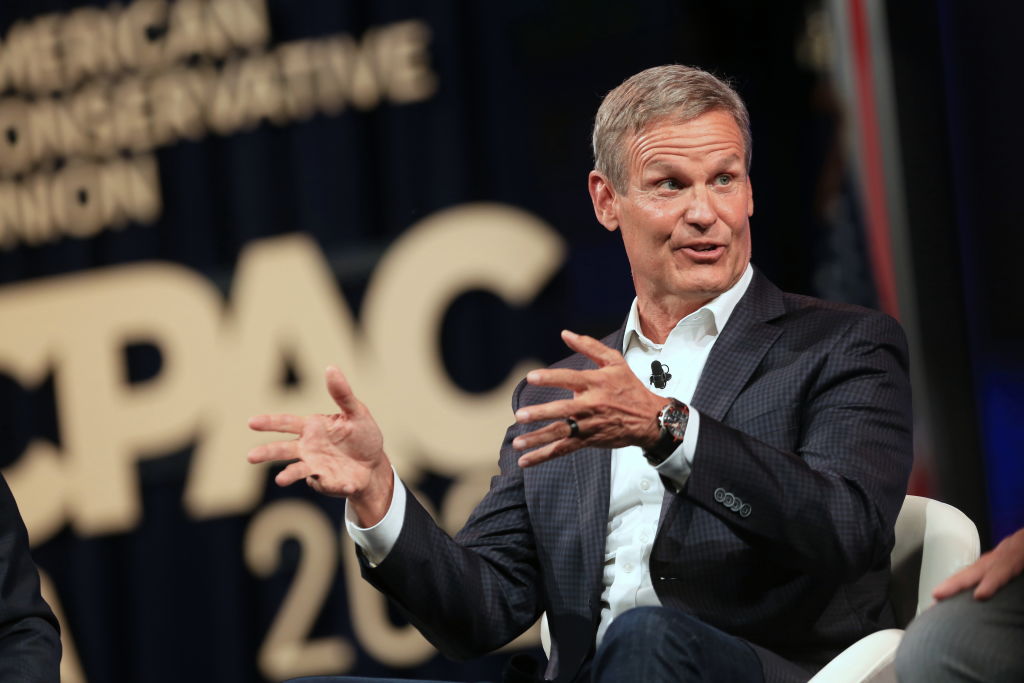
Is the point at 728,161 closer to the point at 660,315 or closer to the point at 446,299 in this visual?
the point at 660,315

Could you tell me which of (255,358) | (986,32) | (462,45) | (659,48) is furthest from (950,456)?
(255,358)

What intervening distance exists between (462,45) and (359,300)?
0.76 m

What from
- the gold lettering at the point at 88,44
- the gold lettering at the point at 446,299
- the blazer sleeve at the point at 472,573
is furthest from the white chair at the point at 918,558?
the gold lettering at the point at 88,44

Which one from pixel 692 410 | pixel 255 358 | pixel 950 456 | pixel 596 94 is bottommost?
pixel 950 456

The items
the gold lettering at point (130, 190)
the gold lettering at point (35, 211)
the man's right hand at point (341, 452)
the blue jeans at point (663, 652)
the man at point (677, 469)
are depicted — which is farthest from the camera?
the gold lettering at point (35, 211)

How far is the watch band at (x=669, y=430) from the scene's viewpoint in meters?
1.50

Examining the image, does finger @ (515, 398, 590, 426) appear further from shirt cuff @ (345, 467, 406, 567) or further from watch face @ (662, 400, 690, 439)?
shirt cuff @ (345, 467, 406, 567)

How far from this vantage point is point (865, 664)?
1.44 m

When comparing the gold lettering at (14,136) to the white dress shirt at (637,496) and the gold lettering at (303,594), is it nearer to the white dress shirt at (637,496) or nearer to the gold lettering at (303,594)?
the gold lettering at (303,594)

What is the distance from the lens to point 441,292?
11.6ft

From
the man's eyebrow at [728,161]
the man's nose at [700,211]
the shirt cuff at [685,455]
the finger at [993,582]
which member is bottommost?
the finger at [993,582]

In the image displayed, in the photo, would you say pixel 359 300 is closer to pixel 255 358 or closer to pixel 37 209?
pixel 255 358

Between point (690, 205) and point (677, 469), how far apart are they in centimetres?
50

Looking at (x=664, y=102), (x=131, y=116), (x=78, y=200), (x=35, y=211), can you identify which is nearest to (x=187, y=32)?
(x=131, y=116)
